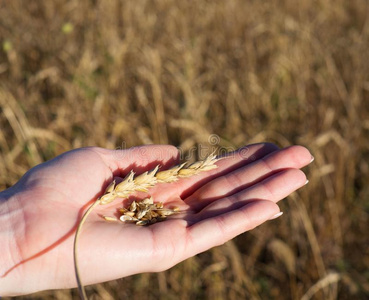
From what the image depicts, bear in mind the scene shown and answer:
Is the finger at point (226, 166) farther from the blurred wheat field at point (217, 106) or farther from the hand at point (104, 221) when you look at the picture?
the blurred wheat field at point (217, 106)

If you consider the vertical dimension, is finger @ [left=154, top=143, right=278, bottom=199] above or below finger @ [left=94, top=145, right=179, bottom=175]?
below

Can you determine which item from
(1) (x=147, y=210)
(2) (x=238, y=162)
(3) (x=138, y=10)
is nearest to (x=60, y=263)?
(1) (x=147, y=210)

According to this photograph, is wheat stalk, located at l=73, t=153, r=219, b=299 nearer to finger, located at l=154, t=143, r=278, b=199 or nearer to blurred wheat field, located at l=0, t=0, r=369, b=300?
finger, located at l=154, t=143, r=278, b=199

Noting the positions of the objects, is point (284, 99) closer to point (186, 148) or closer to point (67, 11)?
point (186, 148)

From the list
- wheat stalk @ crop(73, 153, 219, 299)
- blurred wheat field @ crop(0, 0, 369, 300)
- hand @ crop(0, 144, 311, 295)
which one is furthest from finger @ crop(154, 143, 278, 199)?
blurred wheat field @ crop(0, 0, 369, 300)

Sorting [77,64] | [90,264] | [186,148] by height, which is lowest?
[186,148]

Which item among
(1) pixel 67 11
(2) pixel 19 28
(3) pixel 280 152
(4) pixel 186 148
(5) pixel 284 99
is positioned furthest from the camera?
(1) pixel 67 11
